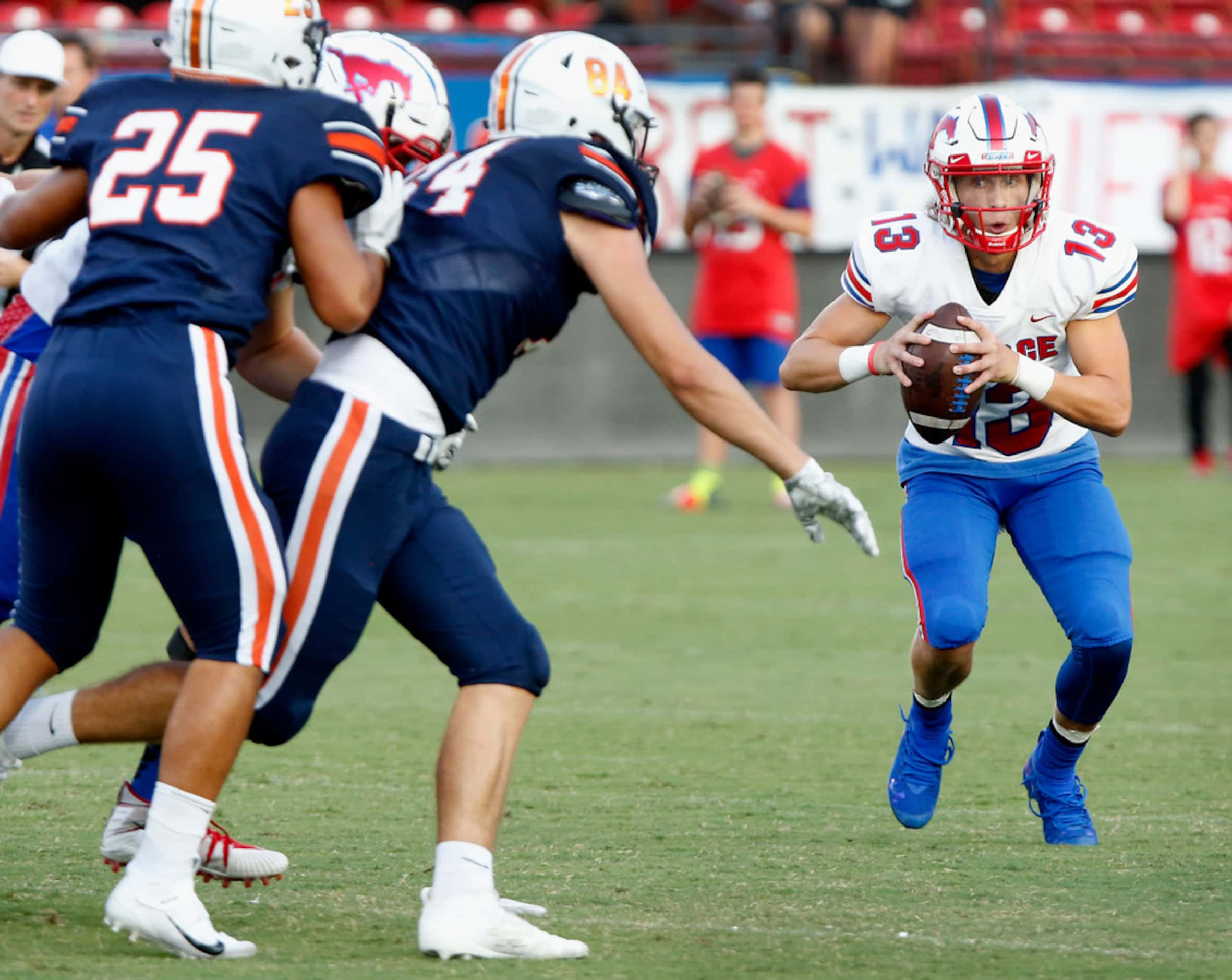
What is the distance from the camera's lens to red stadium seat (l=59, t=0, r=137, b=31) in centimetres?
1299

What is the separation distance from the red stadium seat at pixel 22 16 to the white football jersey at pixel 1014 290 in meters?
9.47

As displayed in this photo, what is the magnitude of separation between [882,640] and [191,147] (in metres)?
4.17

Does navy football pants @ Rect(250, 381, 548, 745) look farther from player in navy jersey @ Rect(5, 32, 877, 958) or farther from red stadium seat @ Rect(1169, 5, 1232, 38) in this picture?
red stadium seat @ Rect(1169, 5, 1232, 38)

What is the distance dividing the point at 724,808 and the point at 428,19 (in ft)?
33.8


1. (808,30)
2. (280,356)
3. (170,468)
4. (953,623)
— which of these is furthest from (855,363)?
(808,30)

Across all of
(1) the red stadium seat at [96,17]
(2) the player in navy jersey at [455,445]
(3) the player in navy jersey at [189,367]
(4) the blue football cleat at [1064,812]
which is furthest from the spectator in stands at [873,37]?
(3) the player in navy jersey at [189,367]

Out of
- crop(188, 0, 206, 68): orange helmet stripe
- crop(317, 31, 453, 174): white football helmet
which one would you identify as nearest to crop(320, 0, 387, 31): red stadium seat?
crop(317, 31, 453, 174): white football helmet

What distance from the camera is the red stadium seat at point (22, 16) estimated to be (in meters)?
12.6

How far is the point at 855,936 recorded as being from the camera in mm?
3357

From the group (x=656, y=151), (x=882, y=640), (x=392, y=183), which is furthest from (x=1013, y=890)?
(x=656, y=151)

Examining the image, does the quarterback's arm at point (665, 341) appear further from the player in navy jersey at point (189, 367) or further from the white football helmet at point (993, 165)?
the white football helmet at point (993, 165)

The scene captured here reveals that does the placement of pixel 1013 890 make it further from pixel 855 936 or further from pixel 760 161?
pixel 760 161

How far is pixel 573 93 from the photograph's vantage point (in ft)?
11.6

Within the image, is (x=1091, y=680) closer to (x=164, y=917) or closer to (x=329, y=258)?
(x=329, y=258)
